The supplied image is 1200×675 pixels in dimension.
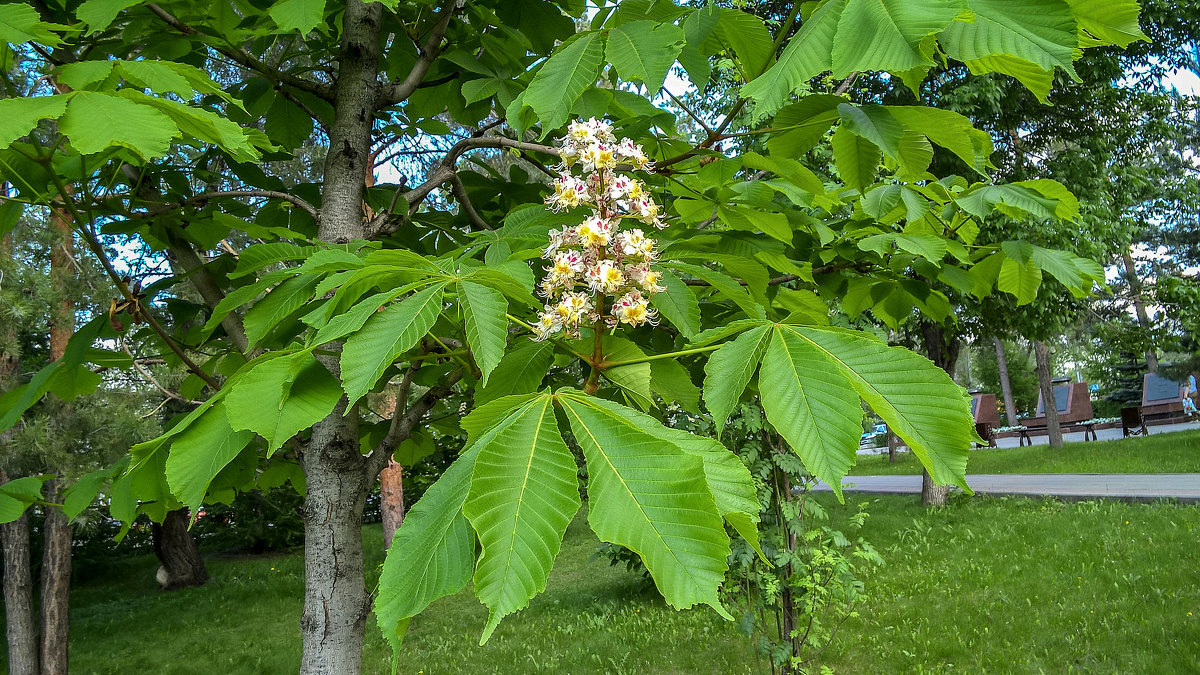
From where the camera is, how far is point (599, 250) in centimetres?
109

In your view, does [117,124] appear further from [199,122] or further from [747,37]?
[747,37]

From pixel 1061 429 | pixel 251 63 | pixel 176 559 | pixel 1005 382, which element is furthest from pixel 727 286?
pixel 1005 382

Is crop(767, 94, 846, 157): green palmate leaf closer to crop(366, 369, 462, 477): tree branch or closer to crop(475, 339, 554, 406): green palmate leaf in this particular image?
crop(475, 339, 554, 406): green palmate leaf

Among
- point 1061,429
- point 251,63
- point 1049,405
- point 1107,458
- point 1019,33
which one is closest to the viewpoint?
point 1019,33

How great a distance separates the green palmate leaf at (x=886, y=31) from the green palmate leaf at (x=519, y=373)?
587mm

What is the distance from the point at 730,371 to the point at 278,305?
886mm

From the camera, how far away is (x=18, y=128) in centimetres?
96

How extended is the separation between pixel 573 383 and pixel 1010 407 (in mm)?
31015

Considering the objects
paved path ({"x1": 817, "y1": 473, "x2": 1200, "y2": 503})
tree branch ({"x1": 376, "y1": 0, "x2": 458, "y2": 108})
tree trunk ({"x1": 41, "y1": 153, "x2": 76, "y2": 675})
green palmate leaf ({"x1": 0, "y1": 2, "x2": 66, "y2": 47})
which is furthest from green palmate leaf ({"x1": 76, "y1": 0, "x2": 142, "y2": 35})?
paved path ({"x1": 817, "y1": 473, "x2": 1200, "y2": 503})

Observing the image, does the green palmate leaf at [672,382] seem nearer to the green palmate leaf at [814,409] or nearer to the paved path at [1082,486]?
the green palmate leaf at [814,409]

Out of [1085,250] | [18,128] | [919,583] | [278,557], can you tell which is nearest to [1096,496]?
[1085,250]

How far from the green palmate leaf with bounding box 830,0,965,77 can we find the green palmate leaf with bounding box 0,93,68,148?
3.35 ft

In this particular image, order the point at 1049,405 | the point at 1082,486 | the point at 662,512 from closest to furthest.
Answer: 1. the point at 662,512
2. the point at 1082,486
3. the point at 1049,405

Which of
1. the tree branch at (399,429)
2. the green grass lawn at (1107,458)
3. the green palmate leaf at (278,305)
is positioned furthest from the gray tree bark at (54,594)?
the green grass lawn at (1107,458)
